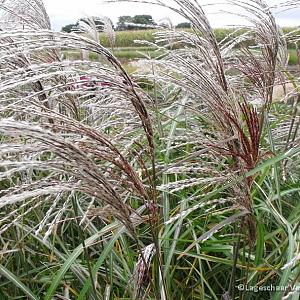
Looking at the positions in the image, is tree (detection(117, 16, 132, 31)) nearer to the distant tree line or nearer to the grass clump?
the distant tree line

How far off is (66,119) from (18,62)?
0.41 m

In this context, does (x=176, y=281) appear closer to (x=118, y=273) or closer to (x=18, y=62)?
(x=118, y=273)

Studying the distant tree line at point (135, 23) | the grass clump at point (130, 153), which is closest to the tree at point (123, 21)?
the distant tree line at point (135, 23)

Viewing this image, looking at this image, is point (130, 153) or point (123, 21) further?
point (123, 21)

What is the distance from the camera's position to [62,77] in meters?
1.35

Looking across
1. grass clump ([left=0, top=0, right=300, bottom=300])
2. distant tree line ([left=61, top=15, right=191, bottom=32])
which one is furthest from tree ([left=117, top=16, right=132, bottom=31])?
grass clump ([left=0, top=0, right=300, bottom=300])

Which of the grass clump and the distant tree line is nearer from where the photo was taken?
the grass clump

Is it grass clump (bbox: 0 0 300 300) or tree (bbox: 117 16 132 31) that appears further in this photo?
tree (bbox: 117 16 132 31)

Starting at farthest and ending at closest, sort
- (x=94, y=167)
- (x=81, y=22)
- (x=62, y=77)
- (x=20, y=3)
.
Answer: (x=81, y=22) < (x=20, y=3) < (x=62, y=77) < (x=94, y=167)

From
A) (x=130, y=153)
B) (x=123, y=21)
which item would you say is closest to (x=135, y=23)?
(x=130, y=153)

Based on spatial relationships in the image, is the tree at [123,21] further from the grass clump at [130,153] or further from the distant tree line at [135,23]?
the grass clump at [130,153]

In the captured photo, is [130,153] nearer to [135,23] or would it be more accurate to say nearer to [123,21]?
[135,23]

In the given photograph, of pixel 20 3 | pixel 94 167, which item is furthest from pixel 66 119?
pixel 20 3

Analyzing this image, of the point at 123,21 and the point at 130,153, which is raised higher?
the point at 123,21
